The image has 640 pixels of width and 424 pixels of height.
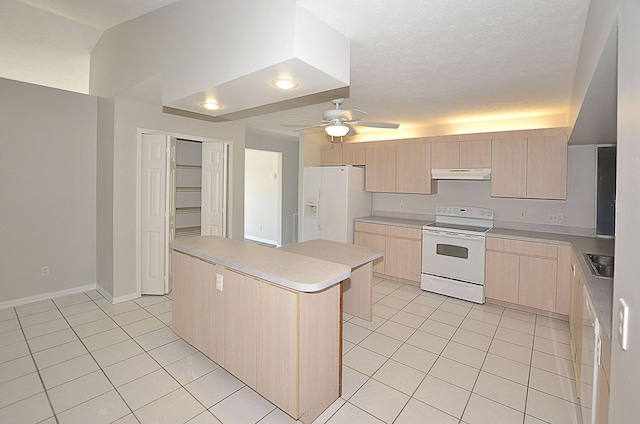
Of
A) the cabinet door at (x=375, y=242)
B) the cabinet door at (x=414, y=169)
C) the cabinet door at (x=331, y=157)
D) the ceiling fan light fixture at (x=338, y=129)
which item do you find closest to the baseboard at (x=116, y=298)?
the ceiling fan light fixture at (x=338, y=129)

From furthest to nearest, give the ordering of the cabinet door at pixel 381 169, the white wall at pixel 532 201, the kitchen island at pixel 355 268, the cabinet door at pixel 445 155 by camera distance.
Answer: the cabinet door at pixel 381 169, the cabinet door at pixel 445 155, the white wall at pixel 532 201, the kitchen island at pixel 355 268

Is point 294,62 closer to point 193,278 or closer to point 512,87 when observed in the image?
point 193,278

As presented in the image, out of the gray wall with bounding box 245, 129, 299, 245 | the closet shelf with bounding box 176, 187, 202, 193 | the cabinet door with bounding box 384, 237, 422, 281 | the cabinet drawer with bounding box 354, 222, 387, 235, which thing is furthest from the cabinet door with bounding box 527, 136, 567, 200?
the closet shelf with bounding box 176, 187, 202, 193

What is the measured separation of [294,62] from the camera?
180 centimetres

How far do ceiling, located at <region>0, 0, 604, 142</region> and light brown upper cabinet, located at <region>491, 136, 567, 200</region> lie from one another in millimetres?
457

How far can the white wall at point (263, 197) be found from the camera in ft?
24.1

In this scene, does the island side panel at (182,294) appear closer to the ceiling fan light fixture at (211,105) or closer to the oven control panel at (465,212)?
the ceiling fan light fixture at (211,105)

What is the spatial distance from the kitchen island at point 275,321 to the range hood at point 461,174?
2.94 m

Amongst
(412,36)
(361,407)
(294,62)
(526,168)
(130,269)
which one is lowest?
(361,407)

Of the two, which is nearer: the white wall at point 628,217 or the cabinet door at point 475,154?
the white wall at point 628,217

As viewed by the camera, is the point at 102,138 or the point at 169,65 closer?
the point at 169,65

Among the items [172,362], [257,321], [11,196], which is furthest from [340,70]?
[11,196]

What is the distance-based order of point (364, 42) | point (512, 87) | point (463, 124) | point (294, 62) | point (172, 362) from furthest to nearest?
point (463, 124) < point (512, 87) < point (172, 362) < point (364, 42) < point (294, 62)

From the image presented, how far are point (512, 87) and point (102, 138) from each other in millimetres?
4815
